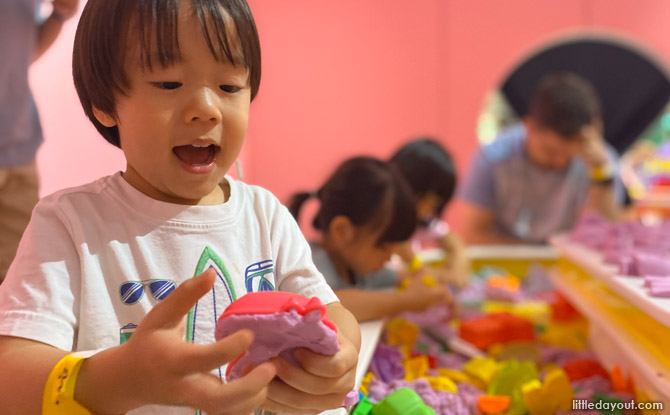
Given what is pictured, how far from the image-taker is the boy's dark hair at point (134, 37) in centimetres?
53

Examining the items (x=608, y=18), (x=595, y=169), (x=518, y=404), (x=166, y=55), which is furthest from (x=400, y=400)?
(x=608, y=18)

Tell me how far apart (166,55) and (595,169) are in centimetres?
178

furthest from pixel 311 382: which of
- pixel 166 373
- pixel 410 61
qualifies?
pixel 410 61

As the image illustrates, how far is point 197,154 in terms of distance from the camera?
59 centimetres

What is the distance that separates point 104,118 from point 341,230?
22.1 inches

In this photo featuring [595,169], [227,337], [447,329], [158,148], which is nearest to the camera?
[227,337]

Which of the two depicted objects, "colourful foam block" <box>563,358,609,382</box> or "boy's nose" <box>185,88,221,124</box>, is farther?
"colourful foam block" <box>563,358,609,382</box>

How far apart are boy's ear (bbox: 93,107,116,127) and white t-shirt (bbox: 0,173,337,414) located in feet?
0.17

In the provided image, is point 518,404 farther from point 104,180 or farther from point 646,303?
point 104,180

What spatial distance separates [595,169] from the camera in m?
2.06


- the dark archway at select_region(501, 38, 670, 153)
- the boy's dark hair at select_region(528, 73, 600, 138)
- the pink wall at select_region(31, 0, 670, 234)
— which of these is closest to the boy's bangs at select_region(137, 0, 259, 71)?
the boy's dark hair at select_region(528, 73, 600, 138)

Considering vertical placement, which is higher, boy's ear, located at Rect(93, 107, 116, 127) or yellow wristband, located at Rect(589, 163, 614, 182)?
boy's ear, located at Rect(93, 107, 116, 127)

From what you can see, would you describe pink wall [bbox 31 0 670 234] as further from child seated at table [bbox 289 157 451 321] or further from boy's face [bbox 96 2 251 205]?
boy's face [bbox 96 2 251 205]

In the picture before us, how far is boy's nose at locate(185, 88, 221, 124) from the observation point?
54 cm
